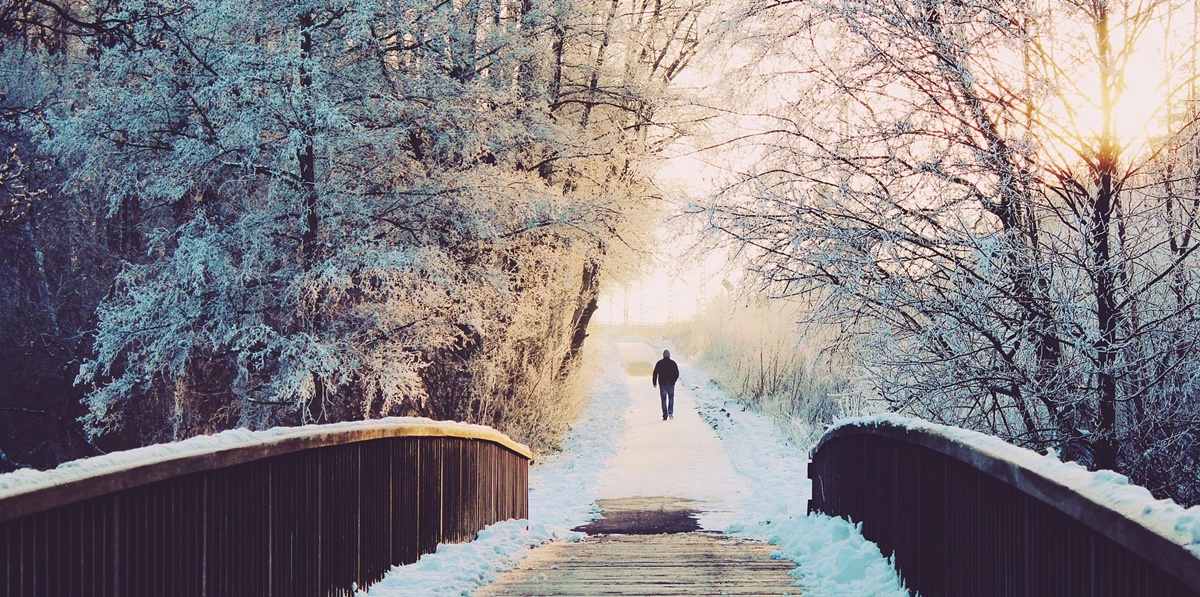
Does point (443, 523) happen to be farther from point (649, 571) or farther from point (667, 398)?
point (667, 398)

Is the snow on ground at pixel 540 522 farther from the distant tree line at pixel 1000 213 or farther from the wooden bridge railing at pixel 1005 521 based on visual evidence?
the distant tree line at pixel 1000 213

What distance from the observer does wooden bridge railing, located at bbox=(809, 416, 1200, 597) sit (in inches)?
95.0

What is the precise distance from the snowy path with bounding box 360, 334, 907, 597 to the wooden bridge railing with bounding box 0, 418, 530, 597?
0.42m

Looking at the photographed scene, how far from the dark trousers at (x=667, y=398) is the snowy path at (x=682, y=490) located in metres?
0.40

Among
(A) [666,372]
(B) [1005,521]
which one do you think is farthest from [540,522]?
(A) [666,372]

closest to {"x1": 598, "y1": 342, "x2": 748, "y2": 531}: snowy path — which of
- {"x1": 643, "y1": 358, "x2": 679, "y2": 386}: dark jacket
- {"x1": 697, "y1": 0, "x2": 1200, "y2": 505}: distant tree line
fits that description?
{"x1": 643, "y1": 358, "x2": 679, "y2": 386}: dark jacket

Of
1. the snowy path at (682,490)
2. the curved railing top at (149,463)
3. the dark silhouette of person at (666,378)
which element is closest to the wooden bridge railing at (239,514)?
the curved railing top at (149,463)

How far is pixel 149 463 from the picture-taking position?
3242mm

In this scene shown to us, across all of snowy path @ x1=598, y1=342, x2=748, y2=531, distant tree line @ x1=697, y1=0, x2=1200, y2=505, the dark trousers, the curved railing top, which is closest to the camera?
the curved railing top

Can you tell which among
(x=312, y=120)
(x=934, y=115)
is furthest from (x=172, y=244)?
(x=934, y=115)

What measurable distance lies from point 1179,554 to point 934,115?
561 centimetres

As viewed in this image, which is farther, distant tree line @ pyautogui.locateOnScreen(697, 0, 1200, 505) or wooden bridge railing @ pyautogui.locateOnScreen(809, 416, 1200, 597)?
distant tree line @ pyautogui.locateOnScreen(697, 0, 1200, 505)

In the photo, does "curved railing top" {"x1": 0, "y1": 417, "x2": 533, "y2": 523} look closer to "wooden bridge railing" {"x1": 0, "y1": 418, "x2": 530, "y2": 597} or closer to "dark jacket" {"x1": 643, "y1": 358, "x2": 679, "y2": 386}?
"wooden bridge railing" {"x1": 0, "y1": 418, "x2": 530, "y2": 597}

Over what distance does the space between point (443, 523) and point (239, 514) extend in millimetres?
3400
